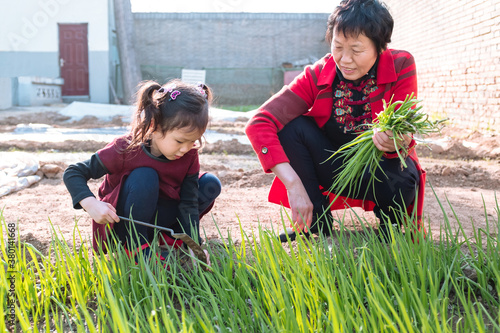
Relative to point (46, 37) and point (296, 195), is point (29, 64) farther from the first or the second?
point (296, 195)

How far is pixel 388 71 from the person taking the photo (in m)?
2.21

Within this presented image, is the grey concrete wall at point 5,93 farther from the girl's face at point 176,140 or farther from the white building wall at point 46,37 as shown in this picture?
the girl's face at point 176,140

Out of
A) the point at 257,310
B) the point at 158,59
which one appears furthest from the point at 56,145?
the point at 158,59

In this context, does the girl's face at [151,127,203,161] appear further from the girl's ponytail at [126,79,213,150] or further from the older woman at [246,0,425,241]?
the older woman at [246,0,425,241]

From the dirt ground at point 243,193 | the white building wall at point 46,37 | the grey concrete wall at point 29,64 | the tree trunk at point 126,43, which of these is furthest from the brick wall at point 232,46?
the dirt ground at point 243,193

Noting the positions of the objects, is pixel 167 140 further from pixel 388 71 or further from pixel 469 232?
pixel 469 232

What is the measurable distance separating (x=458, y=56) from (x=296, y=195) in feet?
19.7

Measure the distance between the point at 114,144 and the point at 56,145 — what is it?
409 cm

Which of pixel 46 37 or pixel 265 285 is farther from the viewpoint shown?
pixel 46 37

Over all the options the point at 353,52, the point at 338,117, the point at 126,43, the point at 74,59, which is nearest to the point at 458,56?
the point at 338,117

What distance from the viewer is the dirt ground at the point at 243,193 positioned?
2.49 metres

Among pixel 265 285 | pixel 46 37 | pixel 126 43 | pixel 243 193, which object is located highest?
pixel 46 37

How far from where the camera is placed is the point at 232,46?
17.3 metres

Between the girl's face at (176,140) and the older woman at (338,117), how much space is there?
392mm
